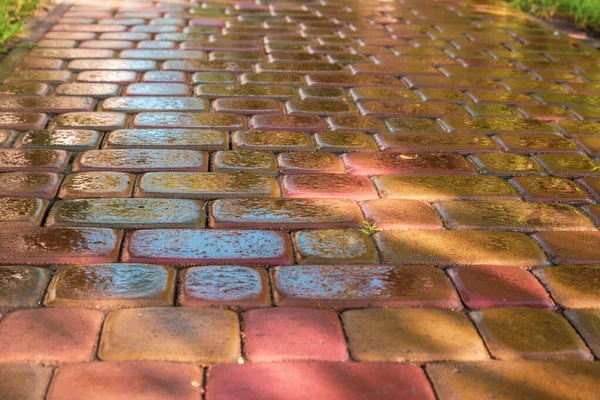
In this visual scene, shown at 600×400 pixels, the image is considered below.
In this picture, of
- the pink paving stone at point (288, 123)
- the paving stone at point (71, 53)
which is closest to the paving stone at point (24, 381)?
the pink paving stone at point (288, 123)

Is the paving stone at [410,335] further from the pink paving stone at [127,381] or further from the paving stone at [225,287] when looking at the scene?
the pink paving stone at [127,381]

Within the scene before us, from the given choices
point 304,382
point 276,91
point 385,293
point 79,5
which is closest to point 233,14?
point 79,5

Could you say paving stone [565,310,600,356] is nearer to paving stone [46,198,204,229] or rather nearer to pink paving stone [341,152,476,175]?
pink paving stone [341,152,476,175]

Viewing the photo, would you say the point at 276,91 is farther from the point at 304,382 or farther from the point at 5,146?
the point at 304,382

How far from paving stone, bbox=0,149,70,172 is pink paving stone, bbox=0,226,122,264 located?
1.39 ft

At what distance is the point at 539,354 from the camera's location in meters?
1.44

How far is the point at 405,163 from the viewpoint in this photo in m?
2.38

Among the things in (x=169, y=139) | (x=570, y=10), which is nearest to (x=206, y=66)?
(x=169, y=139)

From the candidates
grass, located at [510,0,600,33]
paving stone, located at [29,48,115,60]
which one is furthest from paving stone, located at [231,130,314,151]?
grass, located at [510,0,600,33]

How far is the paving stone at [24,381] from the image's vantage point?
1.26 meters

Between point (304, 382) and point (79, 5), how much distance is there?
14.0ft

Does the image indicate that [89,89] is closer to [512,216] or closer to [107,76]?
[107,76]

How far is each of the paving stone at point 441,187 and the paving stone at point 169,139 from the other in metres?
0.65

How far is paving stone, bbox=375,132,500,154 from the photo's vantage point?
2.52 meters
